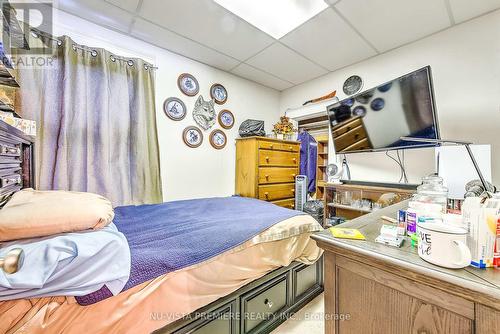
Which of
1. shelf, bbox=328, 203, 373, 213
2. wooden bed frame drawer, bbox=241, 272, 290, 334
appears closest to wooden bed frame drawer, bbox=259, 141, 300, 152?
shelf, bbox=328, 203, 373, 213

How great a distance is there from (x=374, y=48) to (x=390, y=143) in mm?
1236

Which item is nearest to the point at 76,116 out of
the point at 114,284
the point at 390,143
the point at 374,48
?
the point at 114,284

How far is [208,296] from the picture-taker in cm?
105

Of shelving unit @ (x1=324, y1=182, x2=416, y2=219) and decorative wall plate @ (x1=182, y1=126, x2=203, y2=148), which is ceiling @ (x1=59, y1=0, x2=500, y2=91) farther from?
shelving unit @ (x1=324, y1=182, x2=416, y2=219)

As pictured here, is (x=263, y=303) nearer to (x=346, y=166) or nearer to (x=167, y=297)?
(x=167, y=297)

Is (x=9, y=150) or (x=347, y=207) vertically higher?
(x=9, y=150)

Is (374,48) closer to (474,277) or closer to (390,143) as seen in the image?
(390,143)

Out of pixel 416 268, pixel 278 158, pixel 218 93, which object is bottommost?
pixel 416 268

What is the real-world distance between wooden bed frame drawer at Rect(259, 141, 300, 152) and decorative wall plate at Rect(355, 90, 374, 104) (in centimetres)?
121

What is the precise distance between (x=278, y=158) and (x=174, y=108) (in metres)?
1.65

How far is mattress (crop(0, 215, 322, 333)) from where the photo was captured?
679 mm

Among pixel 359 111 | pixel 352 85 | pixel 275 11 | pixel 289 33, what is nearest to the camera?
pixel 275 11

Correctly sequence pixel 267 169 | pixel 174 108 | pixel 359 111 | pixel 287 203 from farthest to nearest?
pixel 287 203, pixel 267 169, pixel 174 108, pixel 359 111

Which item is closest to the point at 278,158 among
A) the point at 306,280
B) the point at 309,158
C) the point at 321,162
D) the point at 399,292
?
the point at 309,158
